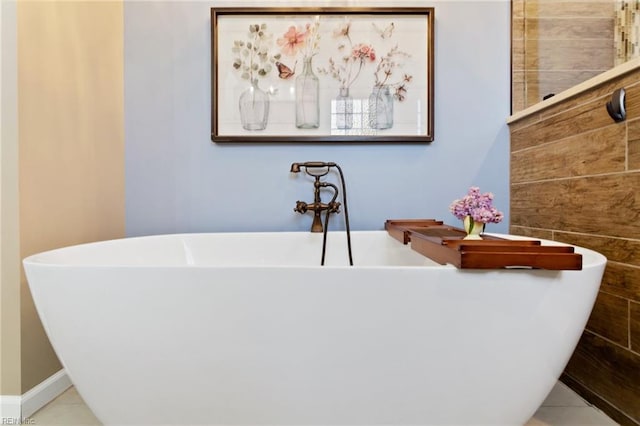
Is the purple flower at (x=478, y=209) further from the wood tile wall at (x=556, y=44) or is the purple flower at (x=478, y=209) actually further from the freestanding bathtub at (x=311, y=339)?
the wood tile wall at (x=556, y=44)

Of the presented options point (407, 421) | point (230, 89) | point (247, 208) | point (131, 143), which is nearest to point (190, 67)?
point (230, 89)

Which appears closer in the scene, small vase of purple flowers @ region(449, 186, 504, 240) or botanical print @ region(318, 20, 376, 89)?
small vase of purple flowers @ region(449, 186, 504, 240)

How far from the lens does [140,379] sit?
0.90m

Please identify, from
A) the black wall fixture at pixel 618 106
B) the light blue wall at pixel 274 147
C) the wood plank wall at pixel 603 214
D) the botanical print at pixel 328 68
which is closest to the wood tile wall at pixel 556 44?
the light blue wall at pixel 274 147

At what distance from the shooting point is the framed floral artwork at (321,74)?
175cm

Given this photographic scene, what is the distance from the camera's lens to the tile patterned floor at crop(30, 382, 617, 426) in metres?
1.12

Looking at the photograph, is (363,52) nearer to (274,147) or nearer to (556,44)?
(274,147)

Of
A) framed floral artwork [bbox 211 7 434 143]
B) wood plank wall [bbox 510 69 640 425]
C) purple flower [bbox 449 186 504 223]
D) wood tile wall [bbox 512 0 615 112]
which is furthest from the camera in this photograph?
framed floral artwork [bbox 211 7 434 143]

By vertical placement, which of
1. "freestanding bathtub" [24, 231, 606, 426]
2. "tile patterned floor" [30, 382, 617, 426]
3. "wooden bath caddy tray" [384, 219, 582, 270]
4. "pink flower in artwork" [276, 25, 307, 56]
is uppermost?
"pink flower in artwork" [276, 25, 307, 56]

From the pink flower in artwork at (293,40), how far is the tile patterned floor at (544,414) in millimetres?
1514

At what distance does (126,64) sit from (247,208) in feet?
2.74

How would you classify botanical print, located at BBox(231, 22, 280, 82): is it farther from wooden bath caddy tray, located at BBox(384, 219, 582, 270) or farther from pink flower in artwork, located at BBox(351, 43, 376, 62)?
wooden bath caddy tray, located at BBox(384, 219, 582, 270)

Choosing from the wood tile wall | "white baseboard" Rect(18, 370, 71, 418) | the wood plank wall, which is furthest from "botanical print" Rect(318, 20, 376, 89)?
"white baseboard" Rect(18, 370, 71, 418)

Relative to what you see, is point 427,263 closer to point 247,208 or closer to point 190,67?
point 247,208
